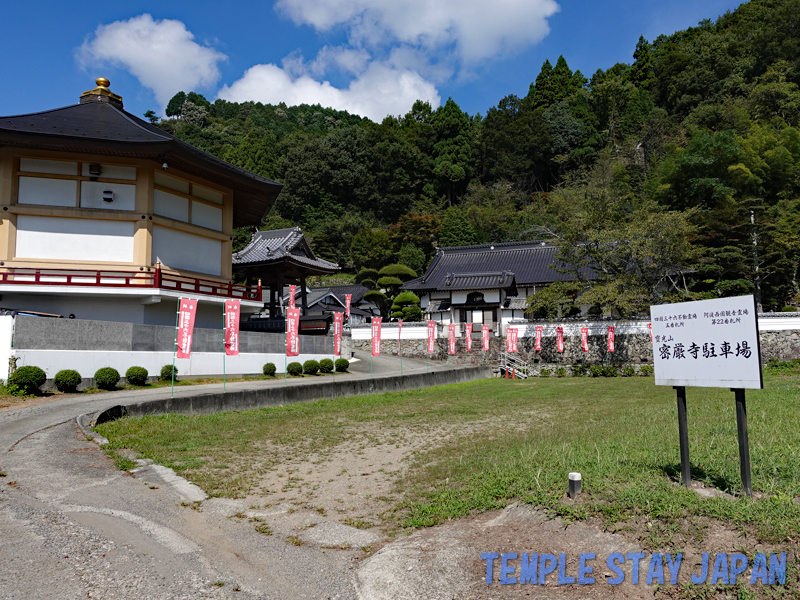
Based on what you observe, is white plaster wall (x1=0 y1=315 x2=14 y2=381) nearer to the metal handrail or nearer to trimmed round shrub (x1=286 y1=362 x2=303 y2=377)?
trimmed round shrub (x1=286 y1=362 x2=303 y2=377)

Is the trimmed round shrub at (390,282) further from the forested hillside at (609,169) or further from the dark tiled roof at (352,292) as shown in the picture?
the forested hillside at (609,169)

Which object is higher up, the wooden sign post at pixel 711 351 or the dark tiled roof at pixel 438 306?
the dark tiled roof at pixel 438 306

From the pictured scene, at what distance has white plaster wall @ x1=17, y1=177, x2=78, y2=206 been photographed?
71.0 ft

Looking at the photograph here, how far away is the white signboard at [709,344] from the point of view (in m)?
4.84

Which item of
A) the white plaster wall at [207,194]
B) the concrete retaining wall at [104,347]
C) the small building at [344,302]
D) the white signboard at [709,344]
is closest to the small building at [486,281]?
the small building at [344,302]

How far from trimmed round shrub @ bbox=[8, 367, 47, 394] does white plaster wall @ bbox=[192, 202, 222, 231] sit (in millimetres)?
11811

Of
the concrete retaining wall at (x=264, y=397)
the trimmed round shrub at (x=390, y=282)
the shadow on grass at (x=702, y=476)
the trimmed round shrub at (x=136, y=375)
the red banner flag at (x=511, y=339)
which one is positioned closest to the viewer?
the shadow on grass at (x=702, y=476)

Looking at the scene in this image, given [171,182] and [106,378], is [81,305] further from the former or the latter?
[106,378]

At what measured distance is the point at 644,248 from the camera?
27891mm

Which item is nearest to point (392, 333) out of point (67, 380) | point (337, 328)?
point (337, 328)

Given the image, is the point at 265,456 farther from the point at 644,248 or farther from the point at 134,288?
the point at 644,248

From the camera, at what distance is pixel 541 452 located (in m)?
7.31

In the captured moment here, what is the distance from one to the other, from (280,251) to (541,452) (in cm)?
2548

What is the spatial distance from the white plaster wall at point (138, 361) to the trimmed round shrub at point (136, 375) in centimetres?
41
